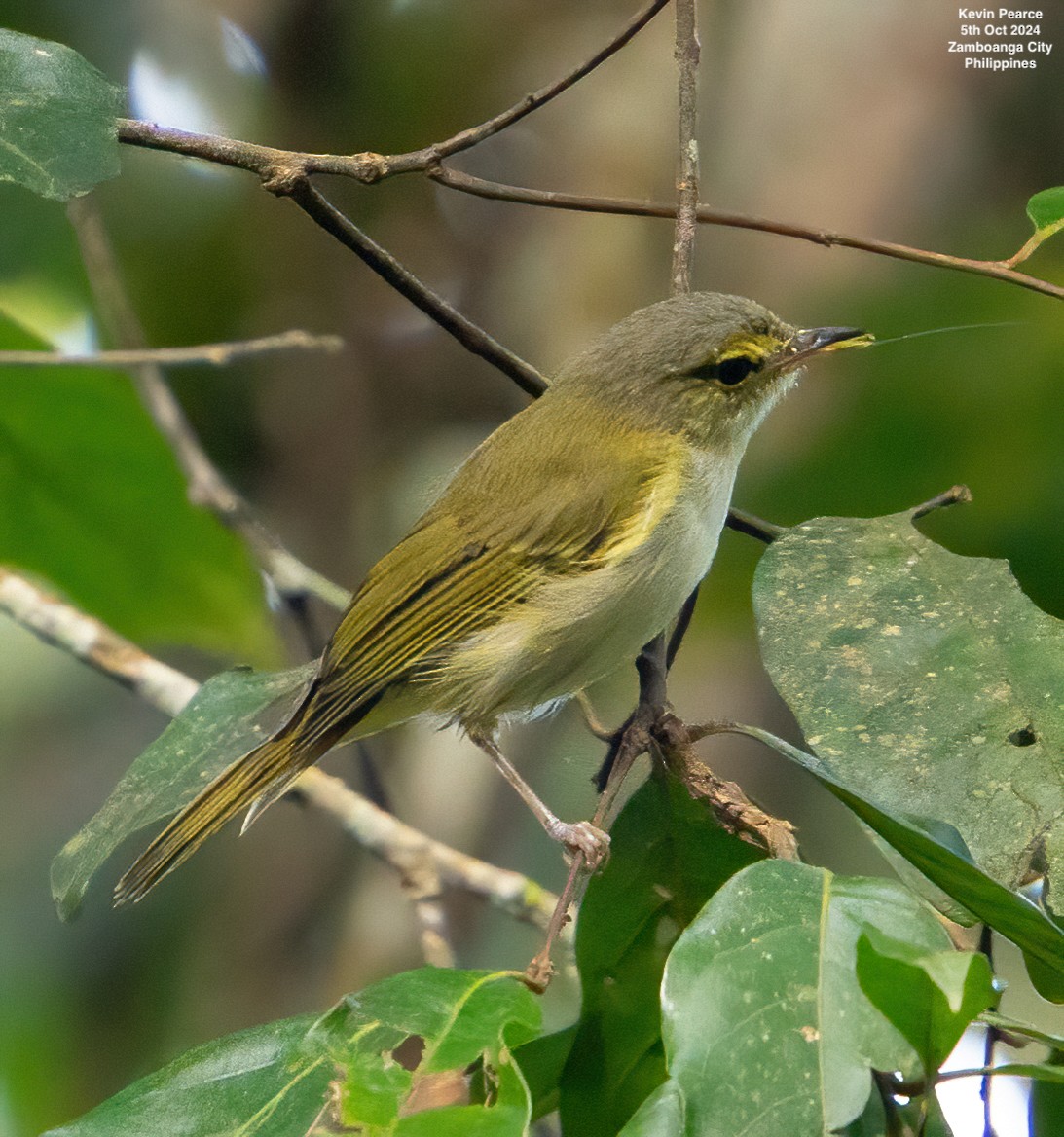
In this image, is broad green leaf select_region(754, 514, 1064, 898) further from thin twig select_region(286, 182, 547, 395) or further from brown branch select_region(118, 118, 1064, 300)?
thin twig select_region(286, 182, 547, 395)

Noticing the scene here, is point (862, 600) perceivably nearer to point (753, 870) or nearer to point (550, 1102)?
point (753, 870)

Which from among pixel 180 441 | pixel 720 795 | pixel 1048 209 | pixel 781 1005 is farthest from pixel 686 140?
pixel 180 441

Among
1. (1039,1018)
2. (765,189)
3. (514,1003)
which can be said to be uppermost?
(765,189)

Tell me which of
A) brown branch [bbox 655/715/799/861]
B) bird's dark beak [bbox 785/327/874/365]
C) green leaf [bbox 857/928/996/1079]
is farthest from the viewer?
bird's dark beak [bbox 785/327/874/365]

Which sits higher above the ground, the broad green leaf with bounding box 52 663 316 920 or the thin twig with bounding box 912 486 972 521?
the thin twig with bounding box 912 486 972 521

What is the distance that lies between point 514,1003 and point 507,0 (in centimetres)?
344

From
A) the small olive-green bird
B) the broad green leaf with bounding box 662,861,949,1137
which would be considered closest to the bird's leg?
the small olive-green bird

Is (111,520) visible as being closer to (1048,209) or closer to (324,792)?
(324,792)

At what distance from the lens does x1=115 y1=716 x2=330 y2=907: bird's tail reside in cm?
169

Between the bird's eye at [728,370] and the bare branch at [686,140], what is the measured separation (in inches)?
6.9

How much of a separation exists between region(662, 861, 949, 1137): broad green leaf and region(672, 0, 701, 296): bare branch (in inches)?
40.6

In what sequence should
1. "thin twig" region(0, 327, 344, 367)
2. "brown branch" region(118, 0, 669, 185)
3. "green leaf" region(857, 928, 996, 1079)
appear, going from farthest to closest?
"thin twig" region(0, 327, 344, 367)
"brown branch" region(118, 0, 669, 185)
"green leaf" region(857, 928, 996, 1079)

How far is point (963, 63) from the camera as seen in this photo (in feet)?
10.0

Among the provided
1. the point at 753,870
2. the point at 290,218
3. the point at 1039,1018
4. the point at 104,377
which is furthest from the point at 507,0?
the point at 753,870
